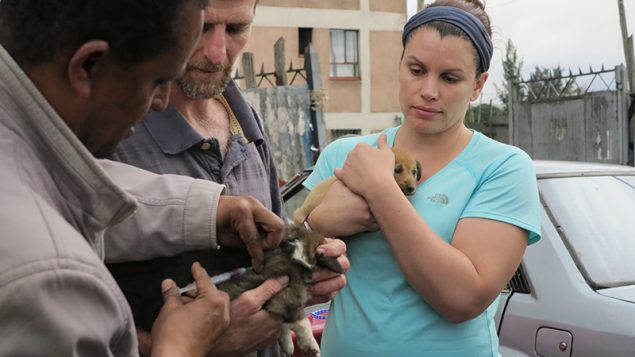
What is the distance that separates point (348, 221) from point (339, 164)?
0.47 m

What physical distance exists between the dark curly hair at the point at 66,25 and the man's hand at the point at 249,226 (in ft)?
2.37

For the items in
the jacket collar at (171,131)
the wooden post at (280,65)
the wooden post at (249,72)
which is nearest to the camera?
the jacket collar at (171,131)

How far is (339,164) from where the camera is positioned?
282 cm

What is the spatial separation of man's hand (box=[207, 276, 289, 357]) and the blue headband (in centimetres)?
123

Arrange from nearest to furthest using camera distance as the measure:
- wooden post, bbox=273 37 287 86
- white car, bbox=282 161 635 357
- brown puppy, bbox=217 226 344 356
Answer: brown puppy, bbox=217 226 344 356, white car, bbox=282 161 635 357, wooden post, bbox=273 37 287 86

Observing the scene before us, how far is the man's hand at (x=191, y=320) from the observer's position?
5.12 feet

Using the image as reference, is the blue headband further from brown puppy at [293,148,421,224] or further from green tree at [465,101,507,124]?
green tree at [465,101,507,124]

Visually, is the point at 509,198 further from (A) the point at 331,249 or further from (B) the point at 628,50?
(B) the point at 628,50

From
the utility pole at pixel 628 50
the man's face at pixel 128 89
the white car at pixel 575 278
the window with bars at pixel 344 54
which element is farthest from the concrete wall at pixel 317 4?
the man's face at pixel 128 89

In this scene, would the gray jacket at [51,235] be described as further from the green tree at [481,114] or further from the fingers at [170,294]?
the green tree at [481,114]

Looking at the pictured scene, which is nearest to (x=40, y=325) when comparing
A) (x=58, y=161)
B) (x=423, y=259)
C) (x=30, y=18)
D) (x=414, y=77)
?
(x=58, y=161)

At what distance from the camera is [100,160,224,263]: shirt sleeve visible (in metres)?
1.75

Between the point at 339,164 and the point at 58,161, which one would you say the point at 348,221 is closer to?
the point at 339,164

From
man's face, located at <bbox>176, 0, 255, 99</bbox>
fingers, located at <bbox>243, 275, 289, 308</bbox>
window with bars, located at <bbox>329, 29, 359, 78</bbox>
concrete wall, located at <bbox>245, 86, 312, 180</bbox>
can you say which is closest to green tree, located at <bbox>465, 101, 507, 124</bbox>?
window with bars, located at <bbox>329, 29, 359, 78</bbox>
